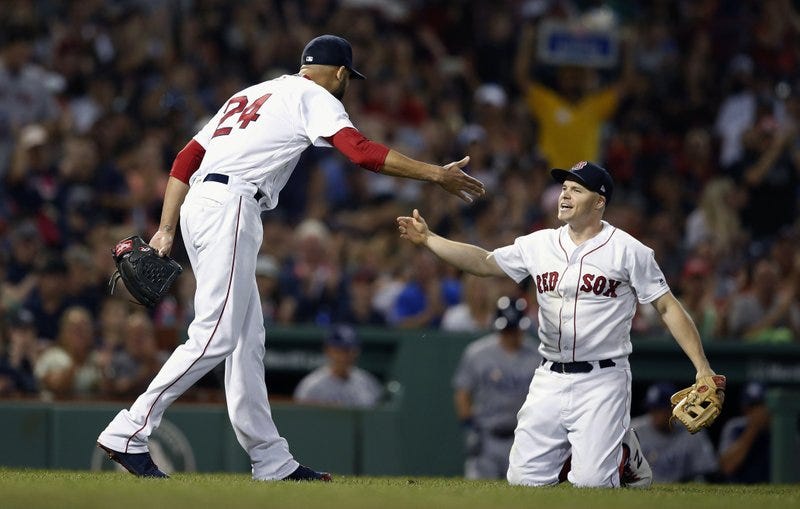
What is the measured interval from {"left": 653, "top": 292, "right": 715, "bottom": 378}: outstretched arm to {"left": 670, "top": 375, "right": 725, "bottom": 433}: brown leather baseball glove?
0.06 meters

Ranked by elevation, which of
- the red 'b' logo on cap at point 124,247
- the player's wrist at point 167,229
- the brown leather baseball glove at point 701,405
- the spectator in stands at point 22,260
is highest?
the player's wrist at point 167,229

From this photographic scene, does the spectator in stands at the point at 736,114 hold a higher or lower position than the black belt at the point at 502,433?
higher

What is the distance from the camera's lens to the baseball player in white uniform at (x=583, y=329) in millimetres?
7094

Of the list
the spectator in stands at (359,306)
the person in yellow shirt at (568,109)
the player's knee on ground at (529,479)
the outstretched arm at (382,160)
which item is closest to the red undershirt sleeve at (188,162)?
the outstretched arm at (382,160)

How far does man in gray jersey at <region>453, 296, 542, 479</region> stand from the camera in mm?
10984

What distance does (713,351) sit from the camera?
449 inches

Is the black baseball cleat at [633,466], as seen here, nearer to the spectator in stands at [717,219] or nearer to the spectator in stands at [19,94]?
the spectator in stands at [717,219]

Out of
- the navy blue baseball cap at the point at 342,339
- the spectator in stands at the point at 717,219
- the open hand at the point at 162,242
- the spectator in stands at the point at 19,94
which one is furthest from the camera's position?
the spectator in stands at the point at 717,219

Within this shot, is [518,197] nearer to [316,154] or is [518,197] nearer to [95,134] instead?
[316,154]

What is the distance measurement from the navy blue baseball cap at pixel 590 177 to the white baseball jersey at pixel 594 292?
0.23m

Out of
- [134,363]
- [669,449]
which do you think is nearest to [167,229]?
[134,363]

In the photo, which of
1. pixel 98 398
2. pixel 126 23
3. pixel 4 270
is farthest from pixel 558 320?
pixel 126 23

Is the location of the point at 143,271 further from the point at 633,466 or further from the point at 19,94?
the point at 19,94

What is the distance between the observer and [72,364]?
10758 millimetres
